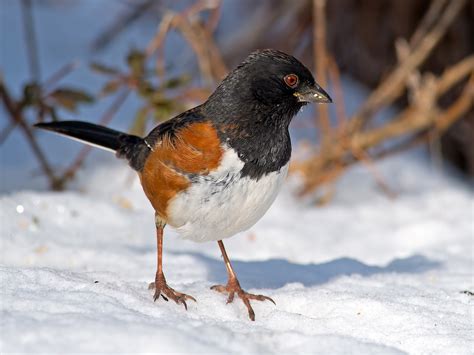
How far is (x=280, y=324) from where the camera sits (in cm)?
287

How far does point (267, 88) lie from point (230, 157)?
346 millimetres

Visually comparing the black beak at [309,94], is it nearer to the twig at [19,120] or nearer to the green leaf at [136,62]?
the green leaf at [136,62]

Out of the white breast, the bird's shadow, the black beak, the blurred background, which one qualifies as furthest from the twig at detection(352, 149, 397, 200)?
the white breast

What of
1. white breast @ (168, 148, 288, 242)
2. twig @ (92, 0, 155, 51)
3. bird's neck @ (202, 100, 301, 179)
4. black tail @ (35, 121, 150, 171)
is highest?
twig @ (92, 0, 155, 51)

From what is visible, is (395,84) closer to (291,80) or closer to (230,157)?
(291,80)

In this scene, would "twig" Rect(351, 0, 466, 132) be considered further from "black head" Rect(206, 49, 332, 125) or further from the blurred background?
"black head" Rect(206, 49, 332, 125)

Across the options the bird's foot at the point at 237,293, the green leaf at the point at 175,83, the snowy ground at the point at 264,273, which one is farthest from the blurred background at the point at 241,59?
the bird's foot at the point at 237,293

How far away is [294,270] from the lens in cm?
383

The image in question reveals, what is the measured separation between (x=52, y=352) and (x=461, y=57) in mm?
4882

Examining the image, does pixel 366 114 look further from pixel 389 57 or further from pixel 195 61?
pixel 195 61

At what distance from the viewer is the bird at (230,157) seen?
3021 millimetres

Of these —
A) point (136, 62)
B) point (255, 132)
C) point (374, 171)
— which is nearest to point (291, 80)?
point (255, 132)

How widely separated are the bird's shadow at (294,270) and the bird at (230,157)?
1.50 ft

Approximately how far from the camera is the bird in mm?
3021
